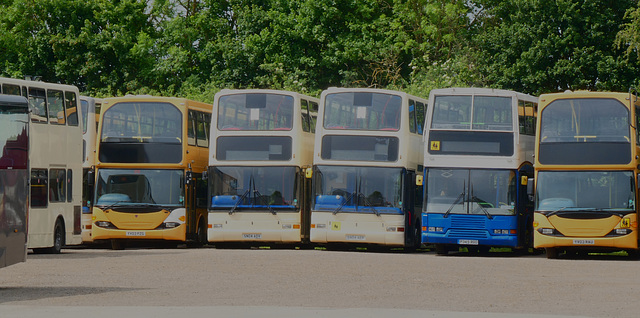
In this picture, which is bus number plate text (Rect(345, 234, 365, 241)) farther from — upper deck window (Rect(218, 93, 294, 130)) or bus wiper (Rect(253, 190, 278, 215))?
upper deck window (Rect(218, 93, 294, 130))

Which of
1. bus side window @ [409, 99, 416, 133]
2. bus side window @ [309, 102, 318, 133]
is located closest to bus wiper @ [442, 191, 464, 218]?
bus side window @ [409, 99, 416, 133]

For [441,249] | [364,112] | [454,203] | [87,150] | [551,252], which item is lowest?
[441,249]

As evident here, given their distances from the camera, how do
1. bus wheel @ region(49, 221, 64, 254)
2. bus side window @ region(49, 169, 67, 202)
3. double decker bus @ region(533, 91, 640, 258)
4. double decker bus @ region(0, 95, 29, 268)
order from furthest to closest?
1. bus wheel @ region(49, 221, 64, 254)
2. bus side window @ region(49, 169, 67, 202)
3. double decker bus @ region(533, 91, 640, 258)
4. double decker bus @ region(0, 95, 29, 268)

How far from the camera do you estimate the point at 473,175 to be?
32.5m

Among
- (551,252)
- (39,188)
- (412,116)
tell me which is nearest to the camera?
(39,188)

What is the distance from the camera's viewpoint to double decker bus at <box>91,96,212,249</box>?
35500 millimetres

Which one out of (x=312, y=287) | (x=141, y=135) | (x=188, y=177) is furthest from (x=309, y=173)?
(x=312, y=287)

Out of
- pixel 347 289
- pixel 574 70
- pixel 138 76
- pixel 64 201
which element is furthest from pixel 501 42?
pixel 347 289

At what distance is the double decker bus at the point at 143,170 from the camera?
3550 centimetres

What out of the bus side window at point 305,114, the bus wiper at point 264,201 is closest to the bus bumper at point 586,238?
the bus wiper at point 264,201

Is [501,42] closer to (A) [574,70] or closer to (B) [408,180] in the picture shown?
(A) [574,70]

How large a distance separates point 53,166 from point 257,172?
572 cm

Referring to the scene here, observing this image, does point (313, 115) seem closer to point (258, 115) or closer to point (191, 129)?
point (258, 115)

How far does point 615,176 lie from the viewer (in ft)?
101
